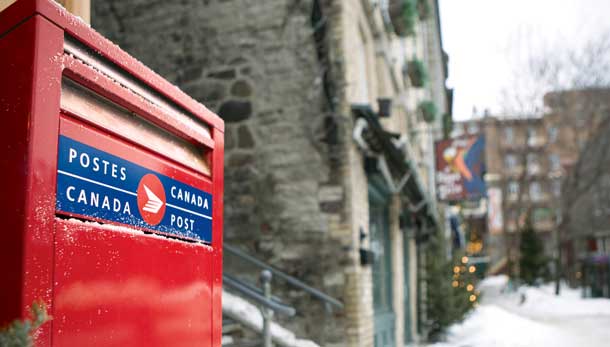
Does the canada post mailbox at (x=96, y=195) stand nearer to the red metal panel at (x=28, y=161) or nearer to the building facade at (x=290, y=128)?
the red metal panel at (x=28, y=161)

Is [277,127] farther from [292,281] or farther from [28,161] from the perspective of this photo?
[28,161]

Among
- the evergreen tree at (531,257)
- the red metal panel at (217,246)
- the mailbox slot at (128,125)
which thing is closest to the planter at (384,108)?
the red metal panel at (217,246)

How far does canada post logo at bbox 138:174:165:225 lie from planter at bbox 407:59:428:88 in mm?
12533

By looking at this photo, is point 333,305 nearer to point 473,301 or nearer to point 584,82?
point 473,301

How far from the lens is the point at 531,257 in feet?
152

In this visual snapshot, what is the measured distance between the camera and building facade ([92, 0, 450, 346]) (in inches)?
275

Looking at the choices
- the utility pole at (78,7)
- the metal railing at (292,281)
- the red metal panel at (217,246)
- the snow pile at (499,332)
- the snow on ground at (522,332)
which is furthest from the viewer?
the snow on ground at (522,332)

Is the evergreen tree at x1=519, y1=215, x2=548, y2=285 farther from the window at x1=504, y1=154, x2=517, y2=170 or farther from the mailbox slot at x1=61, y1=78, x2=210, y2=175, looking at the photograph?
the mailbox slot at x1=61, y1=78, x2=210, y2=175

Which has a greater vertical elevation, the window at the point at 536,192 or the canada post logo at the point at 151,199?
the window at the point at 536,192

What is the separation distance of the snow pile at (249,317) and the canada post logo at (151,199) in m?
3.85

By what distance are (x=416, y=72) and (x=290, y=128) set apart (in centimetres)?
739

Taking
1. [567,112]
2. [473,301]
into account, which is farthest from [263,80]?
[567,112]

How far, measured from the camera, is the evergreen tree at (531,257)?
46.1 meters

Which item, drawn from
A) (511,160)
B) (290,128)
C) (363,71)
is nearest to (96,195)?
(290,128)
